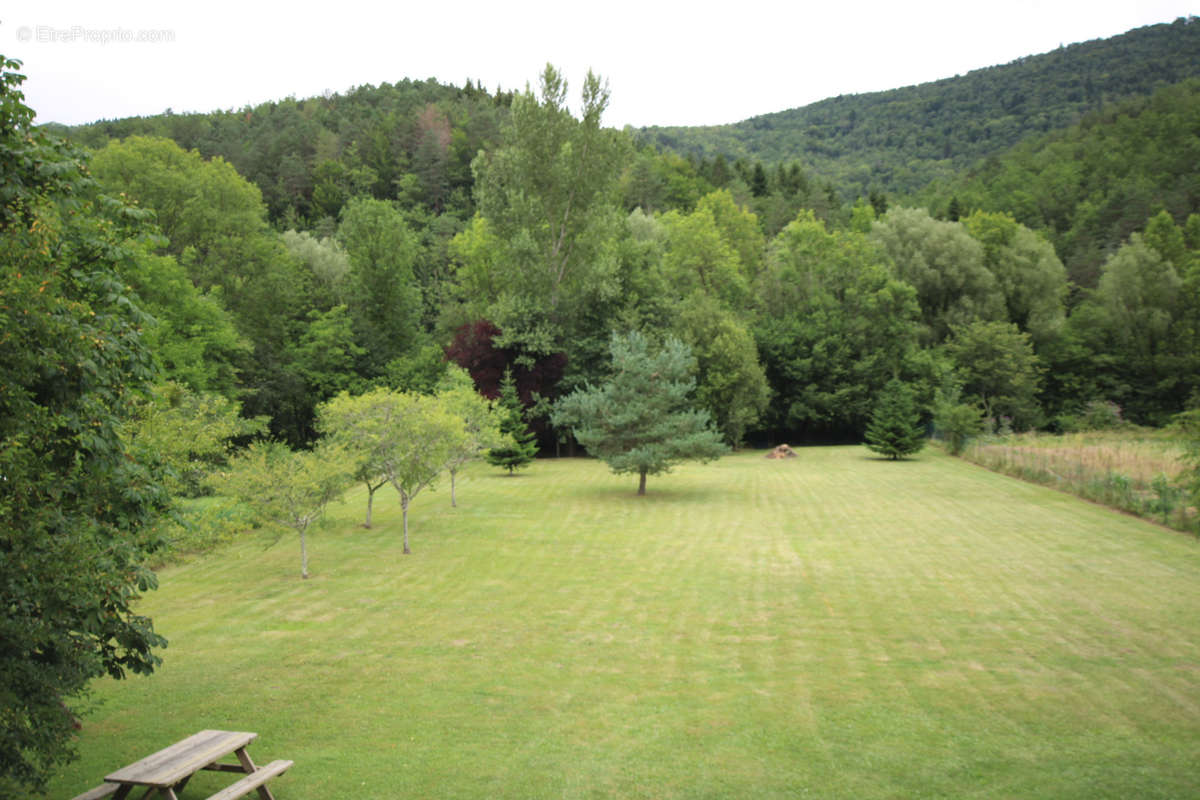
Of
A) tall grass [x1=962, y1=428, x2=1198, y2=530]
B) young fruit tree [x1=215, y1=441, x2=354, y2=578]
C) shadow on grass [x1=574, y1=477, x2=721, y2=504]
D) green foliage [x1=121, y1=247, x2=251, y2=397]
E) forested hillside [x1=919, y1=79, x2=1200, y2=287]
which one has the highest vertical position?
forested hillside [x1=919, y1=79, x2=1200, y2=287]

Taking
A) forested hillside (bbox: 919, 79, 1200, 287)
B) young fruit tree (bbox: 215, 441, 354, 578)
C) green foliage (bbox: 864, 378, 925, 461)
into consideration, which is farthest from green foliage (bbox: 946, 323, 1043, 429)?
young fruit tree (bbox: 215, 441, 354, 578)

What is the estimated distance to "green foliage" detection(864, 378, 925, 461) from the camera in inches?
1545

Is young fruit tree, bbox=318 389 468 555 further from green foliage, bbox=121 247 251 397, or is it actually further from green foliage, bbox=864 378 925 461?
green foliage, bbox=864 378 925 461

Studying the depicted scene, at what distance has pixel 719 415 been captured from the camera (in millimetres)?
44469

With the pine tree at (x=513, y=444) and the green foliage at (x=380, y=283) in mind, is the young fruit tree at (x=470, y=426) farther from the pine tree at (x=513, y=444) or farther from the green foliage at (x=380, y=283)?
the green foliage at (x=380, y=283)

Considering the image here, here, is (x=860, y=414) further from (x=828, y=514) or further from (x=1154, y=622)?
(x=1154, y=622)

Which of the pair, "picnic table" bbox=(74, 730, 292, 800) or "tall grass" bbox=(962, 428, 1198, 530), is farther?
"tall grass" bbox=(962, 428, 1198, 530)

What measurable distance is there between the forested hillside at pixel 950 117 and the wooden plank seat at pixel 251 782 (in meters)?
97.8

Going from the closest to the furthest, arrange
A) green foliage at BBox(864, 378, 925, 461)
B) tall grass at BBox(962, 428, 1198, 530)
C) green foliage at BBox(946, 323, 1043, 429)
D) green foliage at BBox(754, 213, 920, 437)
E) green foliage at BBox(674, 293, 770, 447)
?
tall grass at BBox(962, 428, 1198, 530)
green foliage at BBox(864, 378, 925, 461)
green foliage at BBox(674, 293, 770, 447)
green foliage at BBox(946, 323, 1043, 429)
green foliage at BBox(754, 213, 920, 437)

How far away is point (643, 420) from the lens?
2831 centimetres

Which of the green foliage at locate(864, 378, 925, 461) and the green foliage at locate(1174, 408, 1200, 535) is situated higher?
the green foliage at locate(1174, 408, 1200, 535)

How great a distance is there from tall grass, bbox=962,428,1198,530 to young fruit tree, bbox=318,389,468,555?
1683 centimetres

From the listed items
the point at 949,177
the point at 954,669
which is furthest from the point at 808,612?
the point at 949,177

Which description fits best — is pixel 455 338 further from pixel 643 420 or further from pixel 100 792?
pixel 100 792
